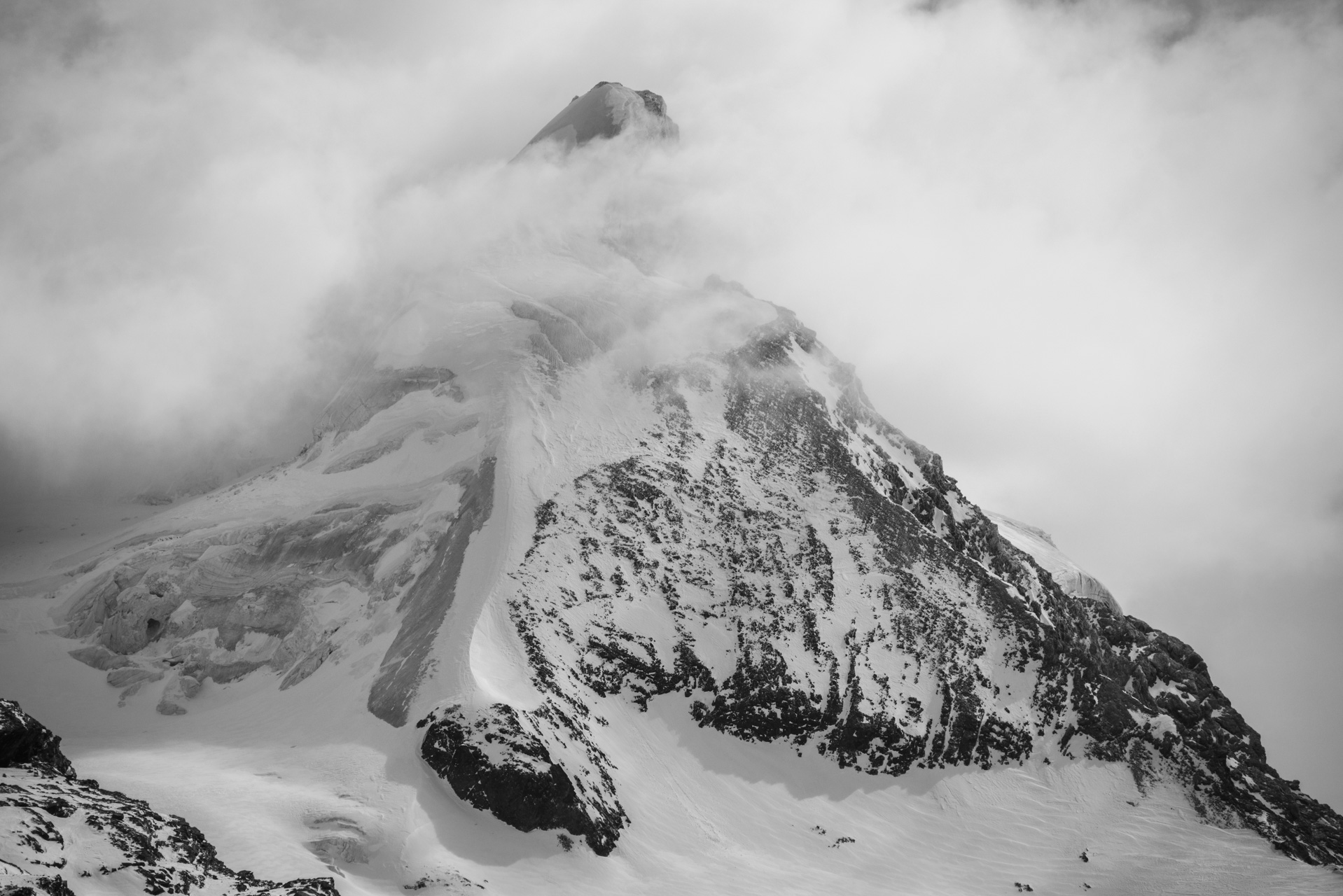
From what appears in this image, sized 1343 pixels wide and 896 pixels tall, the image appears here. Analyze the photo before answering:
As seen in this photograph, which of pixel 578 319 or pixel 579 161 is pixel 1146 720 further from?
pixel 579 161

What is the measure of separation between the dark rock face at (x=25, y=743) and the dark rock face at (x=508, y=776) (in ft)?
82.7

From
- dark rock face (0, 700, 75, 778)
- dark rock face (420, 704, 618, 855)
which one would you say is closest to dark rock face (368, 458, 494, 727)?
dark rock face (420, 704, 618, 855)

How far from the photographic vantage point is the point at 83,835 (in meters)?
52.5

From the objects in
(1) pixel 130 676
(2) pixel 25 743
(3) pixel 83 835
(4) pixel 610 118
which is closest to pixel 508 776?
(3) pixel 83 835

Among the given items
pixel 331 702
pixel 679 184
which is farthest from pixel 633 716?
pixel 679 184

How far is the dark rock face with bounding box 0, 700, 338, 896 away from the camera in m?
49.3

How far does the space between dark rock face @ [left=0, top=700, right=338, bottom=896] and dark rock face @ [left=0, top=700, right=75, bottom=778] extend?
48mm

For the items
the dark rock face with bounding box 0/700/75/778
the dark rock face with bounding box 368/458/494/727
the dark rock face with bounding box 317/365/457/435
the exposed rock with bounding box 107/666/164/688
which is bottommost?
the dark rock face with bounding box 0/700/75/778

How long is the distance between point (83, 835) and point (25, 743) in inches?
374

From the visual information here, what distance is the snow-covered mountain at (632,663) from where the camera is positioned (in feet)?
256

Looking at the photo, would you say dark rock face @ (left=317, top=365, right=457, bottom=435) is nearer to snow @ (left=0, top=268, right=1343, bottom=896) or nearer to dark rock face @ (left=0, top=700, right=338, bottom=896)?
snow @ (left=0, top=268, right=1343, bottom=896)

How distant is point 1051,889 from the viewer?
86.5 metres

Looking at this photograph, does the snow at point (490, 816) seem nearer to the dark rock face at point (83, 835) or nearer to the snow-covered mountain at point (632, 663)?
the snow-covered mountain at point (632, 663)

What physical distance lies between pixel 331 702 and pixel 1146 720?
79.9 metres
